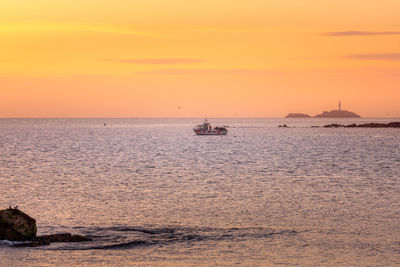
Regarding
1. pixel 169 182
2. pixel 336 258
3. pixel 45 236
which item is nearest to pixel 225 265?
pixel 336 258

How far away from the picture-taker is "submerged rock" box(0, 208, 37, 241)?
90.7 ft

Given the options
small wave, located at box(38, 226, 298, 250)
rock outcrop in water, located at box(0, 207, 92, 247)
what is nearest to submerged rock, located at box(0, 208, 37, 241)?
rock outcrop in water, located at box(0, 207, 92, 247)

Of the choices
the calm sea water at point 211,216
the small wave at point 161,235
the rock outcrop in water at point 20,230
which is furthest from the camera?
the small wave at point 161,235

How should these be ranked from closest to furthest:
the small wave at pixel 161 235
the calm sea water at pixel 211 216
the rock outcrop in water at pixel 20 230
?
1. the calm sea water at pixel 211 216
2. the rock outcrop in water at pixel 20 230
3. the small wave at pixel 161 235

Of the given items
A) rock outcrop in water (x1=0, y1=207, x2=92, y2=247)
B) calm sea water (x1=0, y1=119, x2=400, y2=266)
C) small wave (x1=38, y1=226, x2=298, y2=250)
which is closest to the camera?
calm sea water (x1=0, y1=119, x2=400, y2=266)

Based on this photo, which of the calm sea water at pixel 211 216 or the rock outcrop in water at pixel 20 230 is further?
the rock outcrop in water at pixel 20 230

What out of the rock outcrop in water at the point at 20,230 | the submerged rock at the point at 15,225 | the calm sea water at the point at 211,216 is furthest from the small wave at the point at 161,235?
the submerged rock at the point at 15,225

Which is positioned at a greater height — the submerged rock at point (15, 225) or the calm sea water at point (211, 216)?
the submerged rock at point (15, 225)

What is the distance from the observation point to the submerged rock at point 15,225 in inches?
1089

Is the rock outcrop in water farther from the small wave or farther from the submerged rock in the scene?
the small wave

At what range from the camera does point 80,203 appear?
41.8 m

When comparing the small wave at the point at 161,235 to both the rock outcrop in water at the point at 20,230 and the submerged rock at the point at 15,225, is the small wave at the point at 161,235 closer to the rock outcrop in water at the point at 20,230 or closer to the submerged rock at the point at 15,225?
the rock outcrop in water at the point at 20,230

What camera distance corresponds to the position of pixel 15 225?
1087 inches

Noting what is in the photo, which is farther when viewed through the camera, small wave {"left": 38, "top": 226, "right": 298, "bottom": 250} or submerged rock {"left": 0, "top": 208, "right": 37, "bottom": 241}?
small wave {"left": 38, "top": 226, "right": 298, "bottom": 250}
